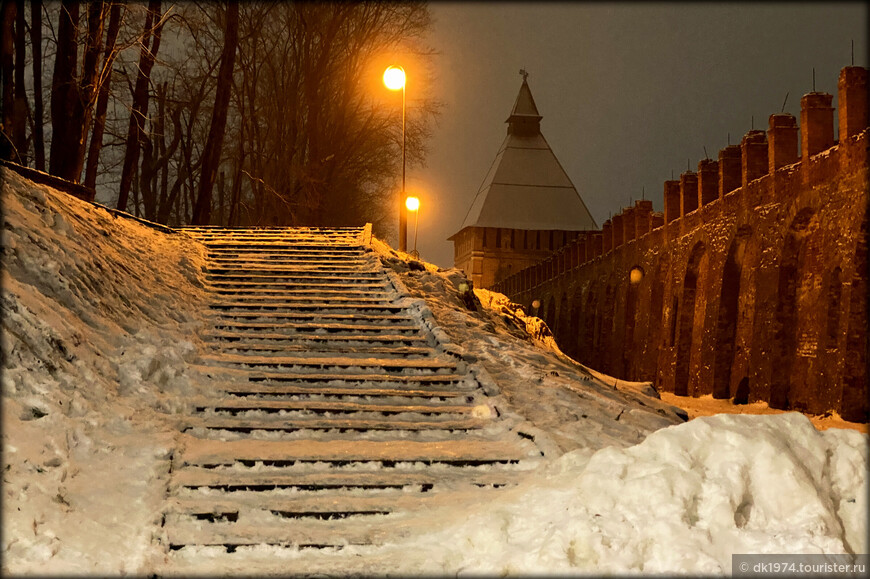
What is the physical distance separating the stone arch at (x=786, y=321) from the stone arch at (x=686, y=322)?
5354 mm

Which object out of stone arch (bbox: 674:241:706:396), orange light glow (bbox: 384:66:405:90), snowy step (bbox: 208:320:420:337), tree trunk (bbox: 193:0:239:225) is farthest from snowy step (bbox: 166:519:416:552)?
stone arch (bbox: 674:241:706:396)

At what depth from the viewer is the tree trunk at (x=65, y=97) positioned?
13734 mm

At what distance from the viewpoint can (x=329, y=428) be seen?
7.70m

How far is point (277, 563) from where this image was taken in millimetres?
5391

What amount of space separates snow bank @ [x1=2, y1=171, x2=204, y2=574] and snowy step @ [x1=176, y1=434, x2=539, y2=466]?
321 mm

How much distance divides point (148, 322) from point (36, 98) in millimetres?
10146

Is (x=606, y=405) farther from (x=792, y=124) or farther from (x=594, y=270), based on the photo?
(x=594, y=270)

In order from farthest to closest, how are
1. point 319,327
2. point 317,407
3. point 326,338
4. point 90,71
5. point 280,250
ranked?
point 280,250 → point 90,71 → point 319,327 → point 326,338 → point 317,407

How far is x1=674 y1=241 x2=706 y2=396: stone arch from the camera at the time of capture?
79.6 feet

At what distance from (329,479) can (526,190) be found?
5994cm

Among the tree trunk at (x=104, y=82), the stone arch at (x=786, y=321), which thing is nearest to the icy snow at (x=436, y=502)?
the tree trunk at (x=104, y=82)

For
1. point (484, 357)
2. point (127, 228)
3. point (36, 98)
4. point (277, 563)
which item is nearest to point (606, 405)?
point (484, 357)

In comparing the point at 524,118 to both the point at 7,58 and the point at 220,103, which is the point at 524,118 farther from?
the point at 7,58

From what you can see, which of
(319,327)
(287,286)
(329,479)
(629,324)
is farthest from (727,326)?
(329,479)
